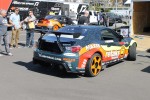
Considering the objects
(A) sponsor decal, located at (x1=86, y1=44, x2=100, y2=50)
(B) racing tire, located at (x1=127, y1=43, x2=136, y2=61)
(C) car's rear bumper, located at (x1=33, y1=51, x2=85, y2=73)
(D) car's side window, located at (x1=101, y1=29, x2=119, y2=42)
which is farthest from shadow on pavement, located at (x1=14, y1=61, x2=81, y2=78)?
(B) racing tire, located at (x1=127, y1=43, x2=136, y2=61)

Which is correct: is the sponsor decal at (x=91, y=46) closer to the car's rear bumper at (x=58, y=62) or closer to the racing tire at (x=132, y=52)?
the car's rear bumper at (x=58, y=62)

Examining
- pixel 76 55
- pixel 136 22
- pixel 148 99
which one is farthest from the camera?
pixel 136 22

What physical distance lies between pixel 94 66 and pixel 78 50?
2.60 feet

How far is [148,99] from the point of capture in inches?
247

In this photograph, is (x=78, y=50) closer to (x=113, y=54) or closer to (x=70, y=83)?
(x=70, y=83)

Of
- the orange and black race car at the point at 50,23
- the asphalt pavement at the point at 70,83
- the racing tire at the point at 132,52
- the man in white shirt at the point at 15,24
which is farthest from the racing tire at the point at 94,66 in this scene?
the orange and black race car at the point at 50,23

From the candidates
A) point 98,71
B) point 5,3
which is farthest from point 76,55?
point 5,3

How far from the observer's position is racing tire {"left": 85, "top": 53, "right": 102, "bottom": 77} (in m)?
7.86

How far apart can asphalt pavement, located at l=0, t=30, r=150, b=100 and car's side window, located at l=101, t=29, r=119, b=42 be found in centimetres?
93

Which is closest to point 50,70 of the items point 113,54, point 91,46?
point 91,46

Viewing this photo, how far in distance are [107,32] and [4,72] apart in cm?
331

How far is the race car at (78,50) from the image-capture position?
301 inches

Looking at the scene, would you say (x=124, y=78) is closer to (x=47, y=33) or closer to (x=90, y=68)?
(x=90, y=68)

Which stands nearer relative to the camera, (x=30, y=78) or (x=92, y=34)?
(x=30, y=78)
